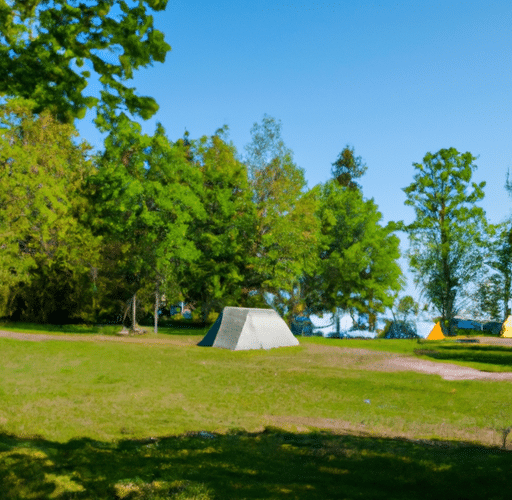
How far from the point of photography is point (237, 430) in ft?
29.5

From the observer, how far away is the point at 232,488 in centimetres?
483

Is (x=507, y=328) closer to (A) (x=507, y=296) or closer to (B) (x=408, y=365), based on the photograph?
(A) (x=507, y=296)

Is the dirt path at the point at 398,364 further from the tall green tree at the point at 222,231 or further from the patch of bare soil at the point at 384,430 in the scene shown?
the tall green tree at the point at 222,231

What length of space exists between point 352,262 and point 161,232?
18422 millimetres

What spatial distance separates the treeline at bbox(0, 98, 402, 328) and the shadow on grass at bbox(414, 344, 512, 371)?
12896 millimetres

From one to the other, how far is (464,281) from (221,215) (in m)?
22.6

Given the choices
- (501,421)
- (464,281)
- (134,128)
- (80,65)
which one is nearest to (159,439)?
(80,65)

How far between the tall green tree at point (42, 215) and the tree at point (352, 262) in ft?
63.9

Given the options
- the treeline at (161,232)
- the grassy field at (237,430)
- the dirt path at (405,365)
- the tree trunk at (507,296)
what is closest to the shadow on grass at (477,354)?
the dirt path at (405,365)

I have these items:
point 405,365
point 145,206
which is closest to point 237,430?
point 405,365

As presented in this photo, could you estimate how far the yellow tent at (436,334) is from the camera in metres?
40.9

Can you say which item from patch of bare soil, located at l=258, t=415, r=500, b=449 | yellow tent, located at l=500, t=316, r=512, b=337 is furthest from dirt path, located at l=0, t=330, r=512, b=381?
yellow tent, located at l=500, t=316, r=512, b=337

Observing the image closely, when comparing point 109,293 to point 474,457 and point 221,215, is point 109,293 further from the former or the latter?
point 474,457

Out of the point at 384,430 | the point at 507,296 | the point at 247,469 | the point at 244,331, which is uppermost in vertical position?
the point at 507,296
